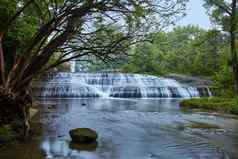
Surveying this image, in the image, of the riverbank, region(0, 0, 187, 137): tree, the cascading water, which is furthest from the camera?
the cascading water

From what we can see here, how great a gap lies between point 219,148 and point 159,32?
12.1 feet

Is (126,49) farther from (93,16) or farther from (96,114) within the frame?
(96,114)

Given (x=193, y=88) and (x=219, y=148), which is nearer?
(x=219, y=148)

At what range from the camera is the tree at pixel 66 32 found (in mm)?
8172

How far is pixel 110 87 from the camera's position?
31.6 m

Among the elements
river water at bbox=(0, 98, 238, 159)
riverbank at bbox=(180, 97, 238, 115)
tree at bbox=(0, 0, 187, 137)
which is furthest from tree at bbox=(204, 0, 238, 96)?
tree at bbox=(0, 0, 187, 137)

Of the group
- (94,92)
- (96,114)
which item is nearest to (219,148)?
(96,114)

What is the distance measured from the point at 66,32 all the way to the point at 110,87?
74.5 feet

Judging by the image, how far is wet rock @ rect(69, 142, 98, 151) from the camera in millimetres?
8993

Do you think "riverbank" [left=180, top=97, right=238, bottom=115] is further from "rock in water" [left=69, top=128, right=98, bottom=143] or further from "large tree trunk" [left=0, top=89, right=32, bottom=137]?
"large tree trunk" [left=0, top=89, right=32, bottom=137]

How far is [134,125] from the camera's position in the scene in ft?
45.5

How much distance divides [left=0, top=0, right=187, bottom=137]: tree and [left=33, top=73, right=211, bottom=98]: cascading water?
18.2 m

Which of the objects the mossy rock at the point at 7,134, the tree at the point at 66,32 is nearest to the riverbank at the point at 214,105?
the tree at the point at 66,32

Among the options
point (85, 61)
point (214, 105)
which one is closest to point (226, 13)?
point (214, 105)
